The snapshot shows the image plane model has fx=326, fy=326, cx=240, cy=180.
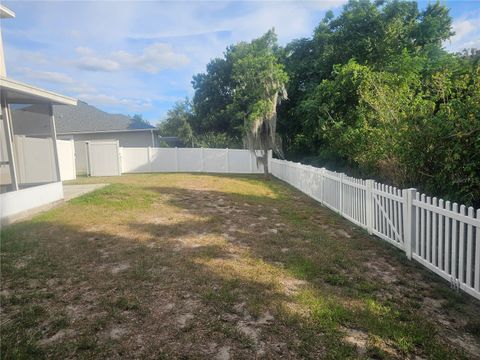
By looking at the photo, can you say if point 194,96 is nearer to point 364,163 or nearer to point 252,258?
point 364,163

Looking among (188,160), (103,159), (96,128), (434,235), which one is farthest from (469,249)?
(96,128)

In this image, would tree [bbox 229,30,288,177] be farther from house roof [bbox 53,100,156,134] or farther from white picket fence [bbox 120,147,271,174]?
house roof [bbox 53,100,156,134]

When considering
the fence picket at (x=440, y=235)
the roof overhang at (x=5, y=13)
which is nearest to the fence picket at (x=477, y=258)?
the fence picket at (x=440, y=235)

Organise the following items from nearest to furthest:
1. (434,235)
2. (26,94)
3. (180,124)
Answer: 1. (434,235)
2. (26,94)
3. (180,124)

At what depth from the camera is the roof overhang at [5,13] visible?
9.14 metres

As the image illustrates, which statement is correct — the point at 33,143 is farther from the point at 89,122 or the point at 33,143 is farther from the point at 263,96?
the point at 89,122

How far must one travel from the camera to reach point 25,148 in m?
8.67

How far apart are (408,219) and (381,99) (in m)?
3.80

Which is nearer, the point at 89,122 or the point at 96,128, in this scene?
the point at 96,128

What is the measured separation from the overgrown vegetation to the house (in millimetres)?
7657

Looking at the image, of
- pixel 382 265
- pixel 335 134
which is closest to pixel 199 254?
pixel 382 265

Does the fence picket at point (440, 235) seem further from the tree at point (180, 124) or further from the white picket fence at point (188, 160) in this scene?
the tree at point (180, 124)

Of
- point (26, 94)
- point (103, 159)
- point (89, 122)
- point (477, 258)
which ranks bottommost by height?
point (477, 258)

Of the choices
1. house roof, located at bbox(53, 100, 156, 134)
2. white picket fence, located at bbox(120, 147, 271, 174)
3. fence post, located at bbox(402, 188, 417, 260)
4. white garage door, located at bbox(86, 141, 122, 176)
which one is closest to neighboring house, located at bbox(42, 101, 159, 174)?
house roof, located at bbox(53, 100, 156, 134)
